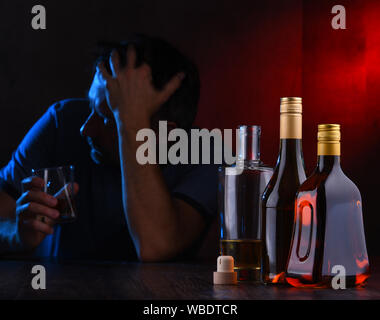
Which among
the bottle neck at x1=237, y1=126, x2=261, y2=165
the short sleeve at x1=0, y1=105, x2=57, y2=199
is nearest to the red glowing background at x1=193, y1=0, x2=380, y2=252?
the short sleeve at x1=0, y1=105, x2=57, y2=199

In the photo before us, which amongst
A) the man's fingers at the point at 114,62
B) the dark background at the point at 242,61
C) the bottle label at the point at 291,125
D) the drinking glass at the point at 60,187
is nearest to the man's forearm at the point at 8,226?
the dark background at the point at 242,61

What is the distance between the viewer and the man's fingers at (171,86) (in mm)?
1766

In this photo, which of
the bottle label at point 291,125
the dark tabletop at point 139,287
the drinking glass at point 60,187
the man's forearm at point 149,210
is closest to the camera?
the dark tabletop at point 139,287

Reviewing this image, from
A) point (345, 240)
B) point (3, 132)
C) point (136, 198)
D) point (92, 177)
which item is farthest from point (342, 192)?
point (3, 132)

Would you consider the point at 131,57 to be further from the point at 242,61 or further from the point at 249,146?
the point at 249,146

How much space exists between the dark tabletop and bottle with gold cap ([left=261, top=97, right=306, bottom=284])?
4cm

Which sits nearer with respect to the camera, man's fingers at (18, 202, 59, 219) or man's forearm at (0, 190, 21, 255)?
man's fingers at (18, 202, 59, 219)

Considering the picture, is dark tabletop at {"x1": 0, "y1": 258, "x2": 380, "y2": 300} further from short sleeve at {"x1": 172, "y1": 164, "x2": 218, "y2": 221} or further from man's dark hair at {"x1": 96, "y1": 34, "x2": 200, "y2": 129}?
man's dark hair at {"x1": 96, "y1": 34, "x2": 200, "y2": 129}

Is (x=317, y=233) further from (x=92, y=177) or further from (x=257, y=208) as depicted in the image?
(x=92, y=177)

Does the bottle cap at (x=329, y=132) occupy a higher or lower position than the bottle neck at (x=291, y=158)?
higher

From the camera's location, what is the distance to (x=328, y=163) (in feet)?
2.67

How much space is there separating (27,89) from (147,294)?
121 centimetres

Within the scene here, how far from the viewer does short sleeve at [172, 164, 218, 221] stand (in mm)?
1736

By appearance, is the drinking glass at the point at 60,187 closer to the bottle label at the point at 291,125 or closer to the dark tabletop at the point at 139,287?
the dark tabletop at the point at 139,287
